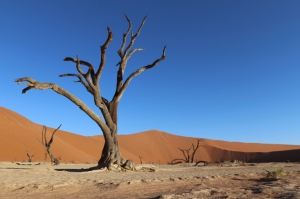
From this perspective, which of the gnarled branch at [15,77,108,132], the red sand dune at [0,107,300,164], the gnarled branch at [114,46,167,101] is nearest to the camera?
the gnarled branch at [15,77,108,132]

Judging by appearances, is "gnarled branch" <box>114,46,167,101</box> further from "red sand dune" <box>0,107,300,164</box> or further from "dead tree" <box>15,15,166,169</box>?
"red sand dune" <box>0,107,300,164</box>

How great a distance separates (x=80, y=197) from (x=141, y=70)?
8.11m

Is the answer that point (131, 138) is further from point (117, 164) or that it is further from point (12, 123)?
point (117, 164)

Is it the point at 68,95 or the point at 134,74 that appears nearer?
the point at 68,95

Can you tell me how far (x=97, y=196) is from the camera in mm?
4867

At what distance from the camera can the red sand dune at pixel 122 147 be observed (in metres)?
31.6

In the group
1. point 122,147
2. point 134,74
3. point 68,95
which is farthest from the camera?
point 122,147

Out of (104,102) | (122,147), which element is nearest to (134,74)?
(104,102)

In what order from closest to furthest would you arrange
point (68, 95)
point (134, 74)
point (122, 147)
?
point (68, 95) < point (134, 74) < point (122, 147)

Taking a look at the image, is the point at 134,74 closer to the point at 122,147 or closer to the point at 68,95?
the point at 68,95

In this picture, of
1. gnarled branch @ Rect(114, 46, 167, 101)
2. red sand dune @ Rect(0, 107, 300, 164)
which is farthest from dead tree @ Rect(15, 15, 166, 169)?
red sand dune @ Rect(0, 107, 300, 164)

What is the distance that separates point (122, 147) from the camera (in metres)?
57.7

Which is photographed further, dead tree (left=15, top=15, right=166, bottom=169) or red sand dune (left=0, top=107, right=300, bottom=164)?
red sand dune (left=0, top=107, right=300, bottom=164)

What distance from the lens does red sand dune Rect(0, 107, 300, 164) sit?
31.6 m
